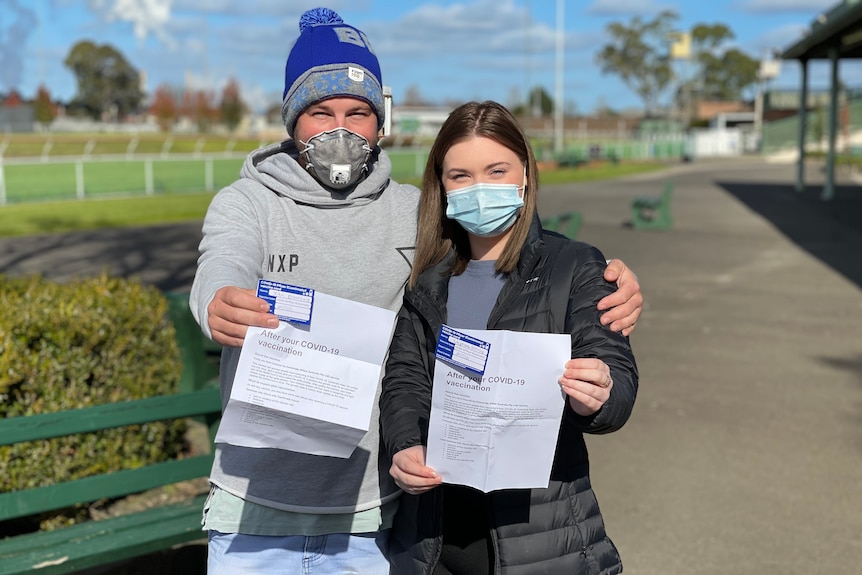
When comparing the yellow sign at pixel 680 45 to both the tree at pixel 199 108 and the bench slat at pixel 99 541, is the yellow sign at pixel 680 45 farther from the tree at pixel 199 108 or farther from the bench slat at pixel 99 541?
the bench slat at pixel 99 541

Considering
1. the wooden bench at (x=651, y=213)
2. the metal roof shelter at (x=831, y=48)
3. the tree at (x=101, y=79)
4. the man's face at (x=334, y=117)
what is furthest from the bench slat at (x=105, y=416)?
the tree at (x=101, y=79)

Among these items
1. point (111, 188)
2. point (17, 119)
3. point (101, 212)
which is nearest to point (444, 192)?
point (101, 212)

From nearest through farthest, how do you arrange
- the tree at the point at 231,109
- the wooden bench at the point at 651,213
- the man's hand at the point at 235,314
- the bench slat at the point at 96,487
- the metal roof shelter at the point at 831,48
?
1. the man's hand at the point at 235,314
2. the bench slat at the point at 96,487
3. the wooden bench at the point at 651,213
4. the metal roof shelter at the point at 831,48
5. the tree at the point at 231,109

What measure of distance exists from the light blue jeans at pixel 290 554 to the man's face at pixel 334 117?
981 millimetres

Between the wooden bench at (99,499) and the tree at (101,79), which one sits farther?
the tree at (101,79)

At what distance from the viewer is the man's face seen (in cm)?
229

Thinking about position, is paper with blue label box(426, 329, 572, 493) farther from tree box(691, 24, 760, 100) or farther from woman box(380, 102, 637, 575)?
tree box(691, 24, 760, 100)

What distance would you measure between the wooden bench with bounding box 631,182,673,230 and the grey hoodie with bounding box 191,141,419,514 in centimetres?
1740

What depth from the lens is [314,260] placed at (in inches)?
89.6

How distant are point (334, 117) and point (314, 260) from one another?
351 mm

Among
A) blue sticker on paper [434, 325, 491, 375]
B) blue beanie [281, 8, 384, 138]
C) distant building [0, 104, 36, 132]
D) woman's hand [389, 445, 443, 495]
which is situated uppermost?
distant building [0, 104, 36, 132]

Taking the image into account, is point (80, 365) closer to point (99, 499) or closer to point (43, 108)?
point (99, 499)

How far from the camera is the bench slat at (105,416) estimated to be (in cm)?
355

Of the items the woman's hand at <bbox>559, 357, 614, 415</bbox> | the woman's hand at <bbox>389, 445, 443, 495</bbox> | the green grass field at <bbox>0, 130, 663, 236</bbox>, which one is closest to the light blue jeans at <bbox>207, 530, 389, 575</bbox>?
the woman's hand at <bbox>389, 445, 443, 495</bbox>
